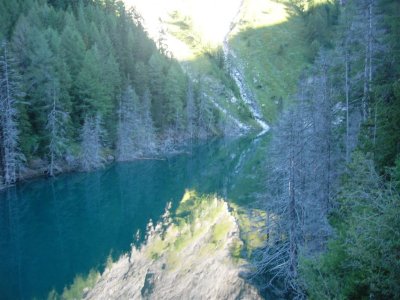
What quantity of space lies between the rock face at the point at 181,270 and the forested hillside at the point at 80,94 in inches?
970

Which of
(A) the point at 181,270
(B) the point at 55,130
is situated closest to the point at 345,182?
(A) the point at 181,270

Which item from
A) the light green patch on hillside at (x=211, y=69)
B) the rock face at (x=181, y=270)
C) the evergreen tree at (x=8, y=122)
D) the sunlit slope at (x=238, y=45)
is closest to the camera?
the rock face at (x=181, y=270)

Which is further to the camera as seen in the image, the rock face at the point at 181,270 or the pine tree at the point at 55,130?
the pine tree at the point at 55,130

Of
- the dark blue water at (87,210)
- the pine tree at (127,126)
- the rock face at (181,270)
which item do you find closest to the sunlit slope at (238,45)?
the pine tree at (127,126)

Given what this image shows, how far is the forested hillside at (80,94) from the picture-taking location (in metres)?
47.2

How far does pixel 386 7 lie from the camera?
24.2 m

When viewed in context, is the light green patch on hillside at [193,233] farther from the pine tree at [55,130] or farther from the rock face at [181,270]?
the pine tree at [55,130]

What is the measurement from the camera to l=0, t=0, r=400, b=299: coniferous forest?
13.2 m

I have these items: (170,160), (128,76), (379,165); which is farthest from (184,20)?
(379,165)

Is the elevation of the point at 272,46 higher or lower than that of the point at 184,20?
lower

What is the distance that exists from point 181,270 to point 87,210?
18480mm

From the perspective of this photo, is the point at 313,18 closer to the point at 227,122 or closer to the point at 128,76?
the point at 227,122

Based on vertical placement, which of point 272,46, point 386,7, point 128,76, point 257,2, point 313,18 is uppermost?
point 257,2

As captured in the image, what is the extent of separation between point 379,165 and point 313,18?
138m
